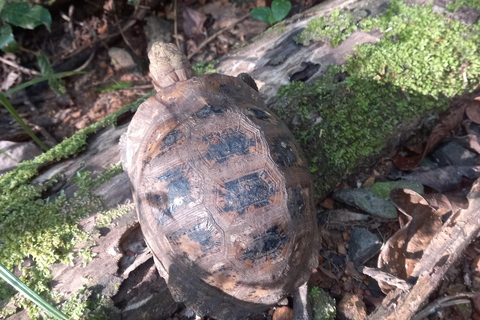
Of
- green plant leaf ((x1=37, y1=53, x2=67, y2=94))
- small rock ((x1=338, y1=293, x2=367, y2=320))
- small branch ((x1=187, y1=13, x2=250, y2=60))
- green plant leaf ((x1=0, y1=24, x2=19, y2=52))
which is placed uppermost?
green plant leaf ((x1=0, y1=24, x2=19, y2=52))

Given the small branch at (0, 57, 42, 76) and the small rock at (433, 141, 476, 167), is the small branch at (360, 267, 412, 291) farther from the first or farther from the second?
the small branch at (0, 57, 42, 76)

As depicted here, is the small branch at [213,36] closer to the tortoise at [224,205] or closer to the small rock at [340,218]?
the tortoise at [224,205]

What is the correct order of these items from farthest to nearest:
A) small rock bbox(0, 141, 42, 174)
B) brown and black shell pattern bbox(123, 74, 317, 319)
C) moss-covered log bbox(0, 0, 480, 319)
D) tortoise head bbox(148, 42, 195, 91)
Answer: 1. small rock bbox(0, 141, 42, 174)
2. tortoise head bbox(148, 42, 195, 91)
3. moss-covered log bbox(0, 0, 480, 319)
4. brown and black shell pattern bbox(123, 74, 317, 319)

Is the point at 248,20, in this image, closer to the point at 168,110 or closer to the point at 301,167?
the point at 168,110

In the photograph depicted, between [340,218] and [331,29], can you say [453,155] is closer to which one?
[340,218]

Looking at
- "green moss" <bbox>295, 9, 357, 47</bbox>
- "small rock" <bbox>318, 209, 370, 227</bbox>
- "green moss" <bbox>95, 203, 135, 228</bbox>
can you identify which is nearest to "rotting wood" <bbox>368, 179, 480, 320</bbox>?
"small rock" <bbox>318, 209, 370, 227</bbox>

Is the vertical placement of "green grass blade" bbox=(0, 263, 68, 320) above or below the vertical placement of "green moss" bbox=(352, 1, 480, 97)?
above

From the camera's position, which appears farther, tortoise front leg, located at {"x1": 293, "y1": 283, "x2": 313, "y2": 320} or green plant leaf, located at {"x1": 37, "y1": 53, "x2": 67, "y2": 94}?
green plant leaf, located at {"x1": 37, "y1": 53, "x2": 67, "y2": 94}
